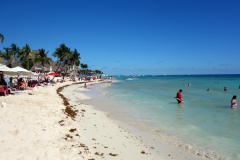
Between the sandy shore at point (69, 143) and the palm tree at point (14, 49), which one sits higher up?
the palm tree at point (14, 49)

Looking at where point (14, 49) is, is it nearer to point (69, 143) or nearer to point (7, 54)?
point (7, 54)

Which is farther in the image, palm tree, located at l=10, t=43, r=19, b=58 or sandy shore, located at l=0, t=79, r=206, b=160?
palm tree, located at l=10, t=43, r=19, b=58

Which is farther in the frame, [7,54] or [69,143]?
[7,54]

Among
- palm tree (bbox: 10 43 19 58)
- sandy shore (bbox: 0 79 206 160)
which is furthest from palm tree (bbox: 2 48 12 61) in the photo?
sandy shore (bbox: 0 79 206 160)

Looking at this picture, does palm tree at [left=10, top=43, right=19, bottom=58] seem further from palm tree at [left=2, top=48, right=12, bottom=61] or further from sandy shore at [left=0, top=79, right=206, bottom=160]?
sandy shore at [left=0, top=79, right=206, bottom=160]

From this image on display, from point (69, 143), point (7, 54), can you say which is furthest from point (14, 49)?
point (69, 143)

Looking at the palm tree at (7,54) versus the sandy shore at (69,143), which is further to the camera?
the palm tree at (7,54)

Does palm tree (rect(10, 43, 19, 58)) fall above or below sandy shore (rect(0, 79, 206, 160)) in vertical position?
above

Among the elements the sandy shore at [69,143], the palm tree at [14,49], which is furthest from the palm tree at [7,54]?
the sandy shore at [69,143]

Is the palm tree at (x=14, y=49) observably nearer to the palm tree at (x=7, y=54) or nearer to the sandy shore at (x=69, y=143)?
the palm tree at (x=7, y=54)

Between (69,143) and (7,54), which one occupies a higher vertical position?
(7,54)

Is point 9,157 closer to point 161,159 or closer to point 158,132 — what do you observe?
point 161,159

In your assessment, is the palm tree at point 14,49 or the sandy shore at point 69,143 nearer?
the sandy shore at point 69,143

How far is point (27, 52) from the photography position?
160ft
